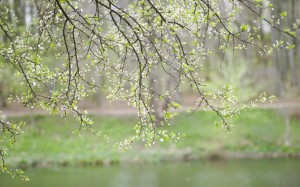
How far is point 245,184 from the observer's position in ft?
57.2

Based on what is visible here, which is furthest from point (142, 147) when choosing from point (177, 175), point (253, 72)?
point (253, 72)

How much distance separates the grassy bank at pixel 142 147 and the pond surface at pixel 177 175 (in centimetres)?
113

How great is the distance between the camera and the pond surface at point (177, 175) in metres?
18.0

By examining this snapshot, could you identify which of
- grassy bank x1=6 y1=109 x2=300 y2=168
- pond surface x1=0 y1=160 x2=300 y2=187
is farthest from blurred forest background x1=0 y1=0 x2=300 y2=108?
pond surface x1=0 y1=160 x2=300 y2=187

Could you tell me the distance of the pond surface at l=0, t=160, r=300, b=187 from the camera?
1795cm

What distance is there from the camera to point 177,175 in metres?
19.7

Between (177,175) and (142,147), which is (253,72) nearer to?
(142,147)

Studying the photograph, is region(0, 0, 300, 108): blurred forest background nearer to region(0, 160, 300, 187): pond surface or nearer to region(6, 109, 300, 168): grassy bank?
region(6, 109, 300, 168): grassy bank

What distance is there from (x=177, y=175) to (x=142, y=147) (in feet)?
17.1

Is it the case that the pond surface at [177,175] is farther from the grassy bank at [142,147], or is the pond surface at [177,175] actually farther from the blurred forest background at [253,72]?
the blurred forest background at [253,72]

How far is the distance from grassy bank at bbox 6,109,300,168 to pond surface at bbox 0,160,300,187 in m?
1.13

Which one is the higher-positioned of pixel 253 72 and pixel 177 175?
pixel 253 72

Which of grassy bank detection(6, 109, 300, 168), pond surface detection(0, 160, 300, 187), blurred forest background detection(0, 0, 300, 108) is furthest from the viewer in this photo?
blurred forest background detection(0, 0, 300, 108)

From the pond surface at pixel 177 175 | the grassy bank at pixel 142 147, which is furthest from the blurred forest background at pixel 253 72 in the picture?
the pond surface at pixel 177 175
